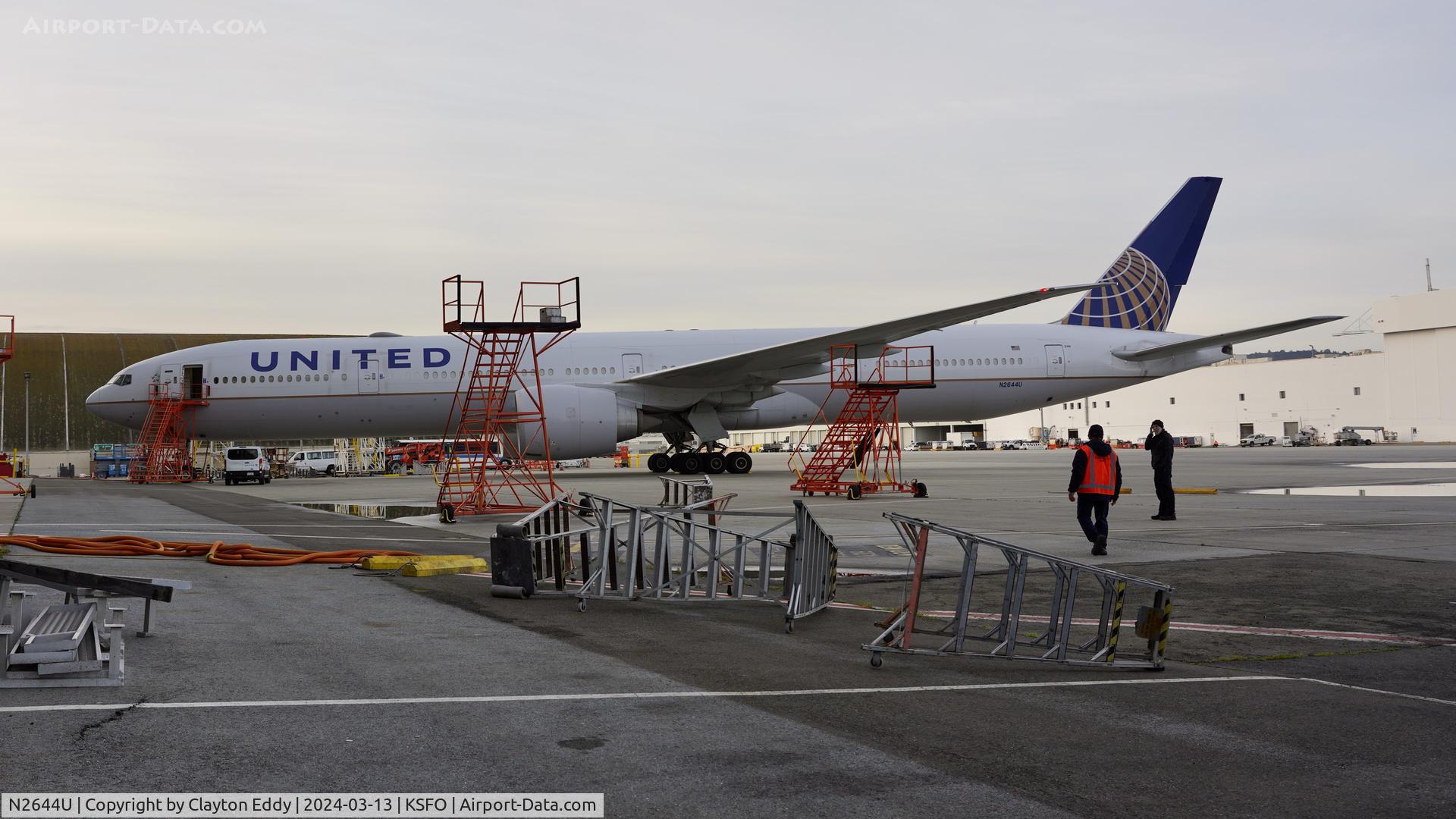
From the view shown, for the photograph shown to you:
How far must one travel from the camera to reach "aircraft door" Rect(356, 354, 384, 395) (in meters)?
31.4

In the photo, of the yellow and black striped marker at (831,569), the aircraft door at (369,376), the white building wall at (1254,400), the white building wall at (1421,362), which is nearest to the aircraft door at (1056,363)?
the aircraft door at (369,376)

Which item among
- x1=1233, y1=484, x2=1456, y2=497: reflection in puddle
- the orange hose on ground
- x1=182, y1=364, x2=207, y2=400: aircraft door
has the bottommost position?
x1=1233, y1=484, x2=1456, y2=497: reflection in puddle

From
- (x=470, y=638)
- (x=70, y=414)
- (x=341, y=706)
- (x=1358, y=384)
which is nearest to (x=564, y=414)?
(x=470, y=638)

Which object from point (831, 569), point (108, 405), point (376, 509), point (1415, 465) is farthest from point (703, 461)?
point (831, 569)

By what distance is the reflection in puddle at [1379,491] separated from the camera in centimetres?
2100

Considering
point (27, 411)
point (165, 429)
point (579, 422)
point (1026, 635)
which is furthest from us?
point (27, 411)

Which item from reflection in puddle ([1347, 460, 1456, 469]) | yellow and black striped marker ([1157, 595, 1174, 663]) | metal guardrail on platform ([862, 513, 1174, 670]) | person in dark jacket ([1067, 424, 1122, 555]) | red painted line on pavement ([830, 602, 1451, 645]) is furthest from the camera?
reflection in puddle ([1347, 460, 1456, 469])

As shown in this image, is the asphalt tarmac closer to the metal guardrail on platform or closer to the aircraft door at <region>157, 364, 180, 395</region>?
the metal guardrail on platform

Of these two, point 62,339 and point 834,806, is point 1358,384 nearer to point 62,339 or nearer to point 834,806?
point 62,339

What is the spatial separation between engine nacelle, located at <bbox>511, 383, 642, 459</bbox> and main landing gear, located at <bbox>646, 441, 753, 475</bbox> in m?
3.06

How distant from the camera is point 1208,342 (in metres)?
33.1

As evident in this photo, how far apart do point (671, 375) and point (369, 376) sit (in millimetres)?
8777

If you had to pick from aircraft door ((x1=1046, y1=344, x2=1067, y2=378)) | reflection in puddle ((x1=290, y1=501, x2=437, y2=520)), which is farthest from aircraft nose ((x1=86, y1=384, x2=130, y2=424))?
aircraft door ((x1=1046, y1=344, x2=1067, y2=378))

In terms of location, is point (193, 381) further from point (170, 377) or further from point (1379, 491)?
point (1379, 491)
